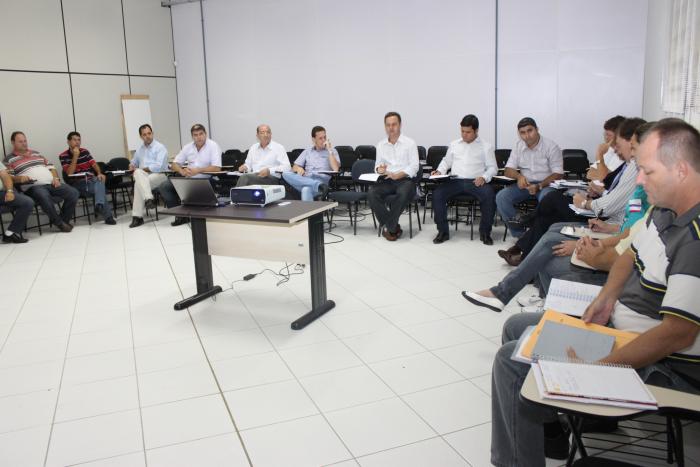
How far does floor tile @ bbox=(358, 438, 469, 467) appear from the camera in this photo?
2.22 meters

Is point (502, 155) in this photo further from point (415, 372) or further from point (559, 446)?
point (559, 446)

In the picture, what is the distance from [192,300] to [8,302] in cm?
163

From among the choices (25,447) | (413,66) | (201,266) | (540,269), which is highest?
(413,66)

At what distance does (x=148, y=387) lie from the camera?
2.96 m

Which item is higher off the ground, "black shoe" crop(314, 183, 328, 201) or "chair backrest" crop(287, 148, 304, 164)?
"chair backrest" crop(287, 148, 304, 164)

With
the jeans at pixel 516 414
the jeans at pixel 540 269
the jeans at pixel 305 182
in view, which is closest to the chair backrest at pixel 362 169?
the jeans at pixel 305 182

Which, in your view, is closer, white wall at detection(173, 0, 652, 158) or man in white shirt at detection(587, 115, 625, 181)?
man in white shirt at detection(587, 115, 625, 181)

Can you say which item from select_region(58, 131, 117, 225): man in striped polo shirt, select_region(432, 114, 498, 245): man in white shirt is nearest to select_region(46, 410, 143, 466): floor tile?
select_region(432, 114, 498, 245): man in white shirt

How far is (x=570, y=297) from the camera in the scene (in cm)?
245

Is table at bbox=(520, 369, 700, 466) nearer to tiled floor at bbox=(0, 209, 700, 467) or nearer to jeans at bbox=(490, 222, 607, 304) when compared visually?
tiled floor at bbox=(0, 209, 700, 467)

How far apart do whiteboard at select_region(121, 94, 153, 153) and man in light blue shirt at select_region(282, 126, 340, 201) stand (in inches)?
146

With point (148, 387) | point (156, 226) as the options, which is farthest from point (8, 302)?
point (156, 226)

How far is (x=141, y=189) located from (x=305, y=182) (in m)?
2.55

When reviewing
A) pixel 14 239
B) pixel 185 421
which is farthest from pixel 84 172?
pixel 185 421
